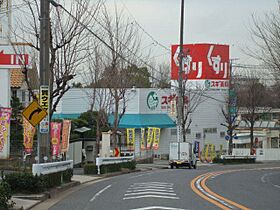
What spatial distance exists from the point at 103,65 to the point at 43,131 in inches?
692

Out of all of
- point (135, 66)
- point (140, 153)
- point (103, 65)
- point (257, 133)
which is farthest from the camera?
point (257, 133)

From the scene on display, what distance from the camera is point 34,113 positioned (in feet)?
57.3

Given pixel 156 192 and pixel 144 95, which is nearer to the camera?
pixel 156 192

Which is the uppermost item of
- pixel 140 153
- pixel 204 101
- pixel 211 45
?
pixel 211 45

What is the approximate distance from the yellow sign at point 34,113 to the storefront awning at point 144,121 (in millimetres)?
36352

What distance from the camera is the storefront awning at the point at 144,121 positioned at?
5413 centimetres

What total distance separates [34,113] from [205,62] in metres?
53.9

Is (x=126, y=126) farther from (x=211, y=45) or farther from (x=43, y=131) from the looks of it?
(x=43, y=131)

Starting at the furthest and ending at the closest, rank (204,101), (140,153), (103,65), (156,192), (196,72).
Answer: (196,72), (204,101), (140,153), (103,65), (156,192)

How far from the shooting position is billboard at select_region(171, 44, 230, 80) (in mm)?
69312

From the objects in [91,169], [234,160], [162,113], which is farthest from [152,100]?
[91,169]

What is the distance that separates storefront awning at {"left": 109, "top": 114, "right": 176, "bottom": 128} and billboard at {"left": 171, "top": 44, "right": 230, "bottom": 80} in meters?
12.6

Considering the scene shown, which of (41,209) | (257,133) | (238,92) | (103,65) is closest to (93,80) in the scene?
(103,65)

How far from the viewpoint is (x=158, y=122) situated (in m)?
56.1
